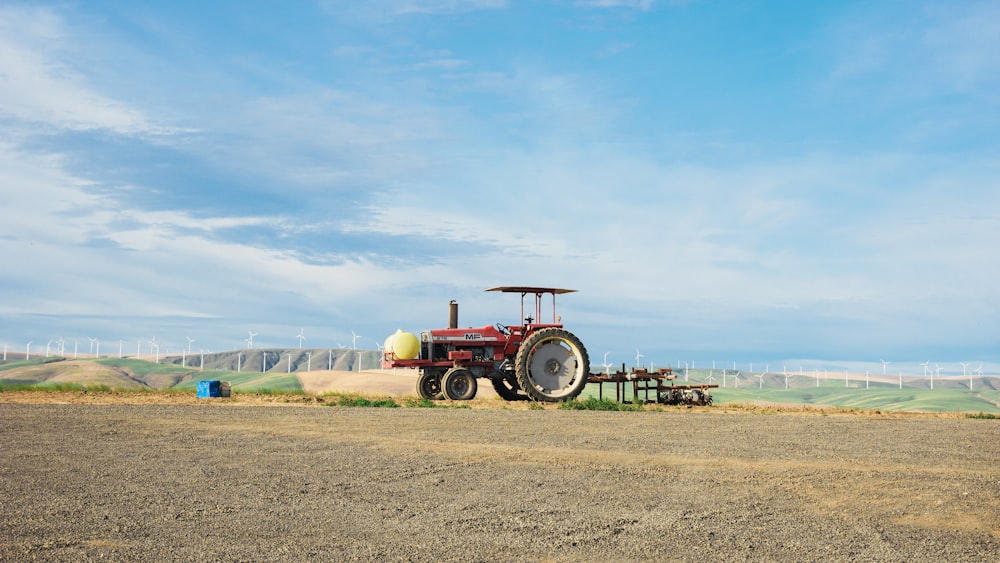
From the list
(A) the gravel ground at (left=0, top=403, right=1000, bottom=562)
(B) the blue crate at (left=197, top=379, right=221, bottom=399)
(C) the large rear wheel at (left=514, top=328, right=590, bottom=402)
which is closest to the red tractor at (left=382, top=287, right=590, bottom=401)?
(C) the large rear wheel at (left=514, top=328, right=590, bottom=402)

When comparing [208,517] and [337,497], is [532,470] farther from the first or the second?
[208,517]

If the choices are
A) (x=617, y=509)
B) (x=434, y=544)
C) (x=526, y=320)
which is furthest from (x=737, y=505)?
(x=526, y=320)

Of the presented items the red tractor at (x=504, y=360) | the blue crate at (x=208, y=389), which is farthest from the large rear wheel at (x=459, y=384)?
the blue crate at (x=208, y=389)

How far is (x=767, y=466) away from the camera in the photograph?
13.1m

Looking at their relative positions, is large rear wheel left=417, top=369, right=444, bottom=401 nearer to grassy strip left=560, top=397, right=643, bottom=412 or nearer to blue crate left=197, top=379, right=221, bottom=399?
grassy strip left=560, top=397, right=643, bottom=412

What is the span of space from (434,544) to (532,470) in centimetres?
465

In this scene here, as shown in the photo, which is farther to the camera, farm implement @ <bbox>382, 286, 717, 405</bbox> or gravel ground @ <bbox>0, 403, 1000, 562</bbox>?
farm implement @ <bbox>382, 286, 717, 405</bbox>

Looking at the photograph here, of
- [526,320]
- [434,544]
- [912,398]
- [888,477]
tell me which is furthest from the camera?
[912,398]

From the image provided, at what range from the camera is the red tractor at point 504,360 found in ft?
91.9

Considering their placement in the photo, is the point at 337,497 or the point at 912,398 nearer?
the point at 337,497

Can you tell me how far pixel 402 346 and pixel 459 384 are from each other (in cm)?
238

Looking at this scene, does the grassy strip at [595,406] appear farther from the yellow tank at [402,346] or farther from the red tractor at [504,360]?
the yellow tank at [402,346]

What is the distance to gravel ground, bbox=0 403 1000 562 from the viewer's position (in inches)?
316

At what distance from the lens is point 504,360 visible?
95.0ft
